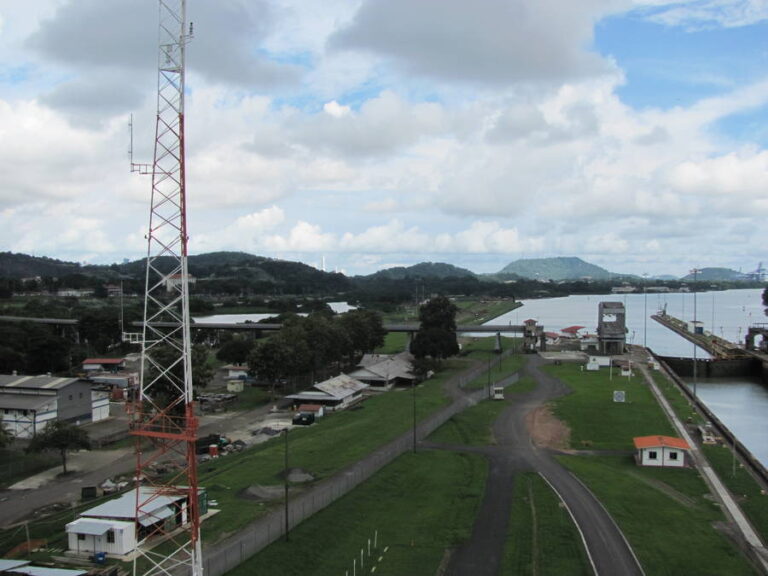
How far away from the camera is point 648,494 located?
102 ft

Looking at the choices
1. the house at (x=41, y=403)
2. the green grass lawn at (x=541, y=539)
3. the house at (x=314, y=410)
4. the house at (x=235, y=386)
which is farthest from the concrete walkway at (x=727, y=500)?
the house at (x=41, y=403)

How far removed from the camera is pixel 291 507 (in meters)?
26.8

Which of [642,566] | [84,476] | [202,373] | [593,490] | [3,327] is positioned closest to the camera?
[642,566]

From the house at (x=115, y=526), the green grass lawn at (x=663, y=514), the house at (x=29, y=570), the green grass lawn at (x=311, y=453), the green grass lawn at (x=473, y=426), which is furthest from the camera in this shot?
the green grass lawn at (x=473, y=426)

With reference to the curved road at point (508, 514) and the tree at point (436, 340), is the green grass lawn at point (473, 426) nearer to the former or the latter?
the curved road at point (508, 514)

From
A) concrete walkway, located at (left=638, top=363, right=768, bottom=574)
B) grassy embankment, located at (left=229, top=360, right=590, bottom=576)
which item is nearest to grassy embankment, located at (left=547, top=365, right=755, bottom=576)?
concrete walkway, located at (left=638, top=363, right=768, bottom=574)

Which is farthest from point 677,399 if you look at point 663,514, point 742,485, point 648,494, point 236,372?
point 236,372

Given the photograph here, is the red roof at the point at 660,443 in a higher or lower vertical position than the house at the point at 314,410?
higher

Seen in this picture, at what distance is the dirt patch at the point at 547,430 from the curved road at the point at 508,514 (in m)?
0.70

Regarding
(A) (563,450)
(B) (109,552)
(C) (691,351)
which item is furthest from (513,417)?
(C) (691,351)

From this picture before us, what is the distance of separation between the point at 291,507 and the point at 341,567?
4.27 meters

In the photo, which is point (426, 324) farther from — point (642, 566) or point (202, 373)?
point (642, 566)

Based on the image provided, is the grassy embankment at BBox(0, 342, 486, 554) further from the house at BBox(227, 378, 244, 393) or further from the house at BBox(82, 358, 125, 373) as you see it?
the house at BBox(82, 358, 125, 373)

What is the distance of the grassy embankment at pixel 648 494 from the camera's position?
78.5 feet
